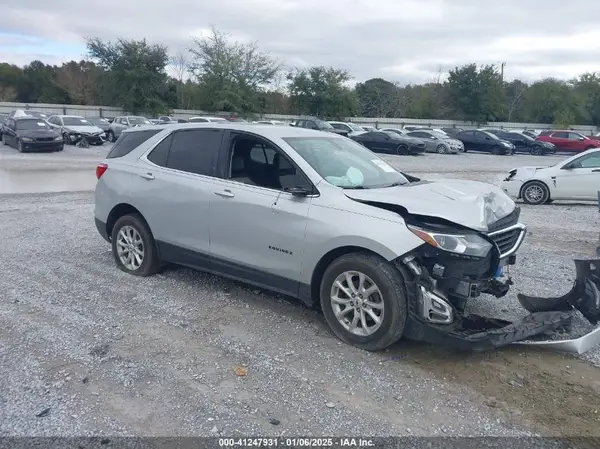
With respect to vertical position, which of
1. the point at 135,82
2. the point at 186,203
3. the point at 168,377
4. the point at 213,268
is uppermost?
the point at 135,82

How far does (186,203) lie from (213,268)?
73 cm

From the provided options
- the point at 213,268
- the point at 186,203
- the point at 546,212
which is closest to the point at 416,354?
the point at 213,268

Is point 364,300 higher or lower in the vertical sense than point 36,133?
lower

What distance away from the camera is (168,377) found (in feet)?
13.5

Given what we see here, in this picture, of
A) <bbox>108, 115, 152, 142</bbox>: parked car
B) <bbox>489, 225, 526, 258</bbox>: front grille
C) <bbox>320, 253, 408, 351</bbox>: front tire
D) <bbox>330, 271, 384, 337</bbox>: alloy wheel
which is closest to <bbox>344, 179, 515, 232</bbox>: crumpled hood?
<bbox>489, 225, 526, 258</bbox>: front grille

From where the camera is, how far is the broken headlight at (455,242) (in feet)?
14.1

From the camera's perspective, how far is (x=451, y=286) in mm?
4434

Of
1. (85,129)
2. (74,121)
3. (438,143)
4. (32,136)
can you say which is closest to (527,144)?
(438,143)

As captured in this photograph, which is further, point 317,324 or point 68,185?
point 68,185

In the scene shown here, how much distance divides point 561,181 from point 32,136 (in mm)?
21585

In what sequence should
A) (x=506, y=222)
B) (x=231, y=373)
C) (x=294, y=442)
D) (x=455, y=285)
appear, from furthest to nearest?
(x=506, y=222)
(x=455, y=285)
(x=231, y=373)
(x=294, y=442)

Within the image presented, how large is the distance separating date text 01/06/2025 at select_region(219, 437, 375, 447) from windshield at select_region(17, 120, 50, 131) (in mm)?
25637

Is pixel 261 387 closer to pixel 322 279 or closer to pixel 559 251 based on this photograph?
pixel 322 279

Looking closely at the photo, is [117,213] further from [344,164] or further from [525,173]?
[525,173]
